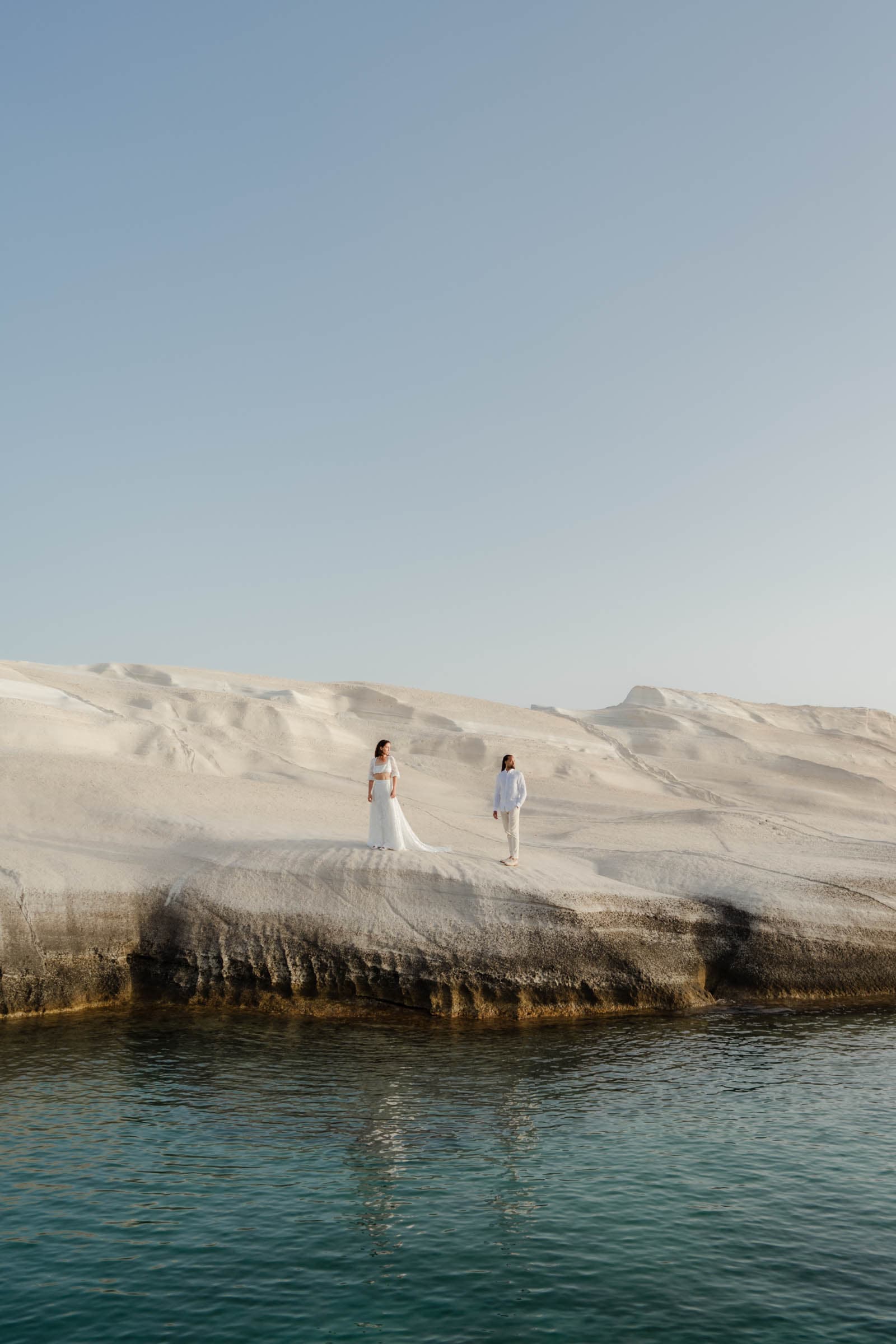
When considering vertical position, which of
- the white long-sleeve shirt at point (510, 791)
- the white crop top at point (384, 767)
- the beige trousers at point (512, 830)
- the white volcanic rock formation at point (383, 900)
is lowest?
the white volcanic rock formation at point (383, 900)

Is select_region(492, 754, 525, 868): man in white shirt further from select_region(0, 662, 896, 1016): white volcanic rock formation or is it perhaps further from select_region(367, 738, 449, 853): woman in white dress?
select_region(367, 738, 449, 853): woman in white dress

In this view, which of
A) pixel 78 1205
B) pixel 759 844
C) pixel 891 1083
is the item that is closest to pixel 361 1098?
pixel 78 1205

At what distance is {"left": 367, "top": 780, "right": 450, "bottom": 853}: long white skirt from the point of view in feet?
54.2

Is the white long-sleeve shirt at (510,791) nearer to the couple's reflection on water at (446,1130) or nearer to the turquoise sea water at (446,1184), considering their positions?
the turquoise sea water at (446,1184)

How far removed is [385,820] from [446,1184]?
25.0ft

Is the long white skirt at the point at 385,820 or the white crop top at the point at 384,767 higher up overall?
the white crop top at the point at 384,767

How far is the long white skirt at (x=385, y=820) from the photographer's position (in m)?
16.5

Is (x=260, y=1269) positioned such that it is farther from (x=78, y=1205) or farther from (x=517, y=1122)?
(x=517, y=1122)

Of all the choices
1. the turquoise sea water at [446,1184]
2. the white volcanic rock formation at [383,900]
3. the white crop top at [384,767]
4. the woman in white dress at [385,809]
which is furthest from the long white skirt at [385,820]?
the turquoise sea water at [446,1184]

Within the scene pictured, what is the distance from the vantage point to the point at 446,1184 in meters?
9.37

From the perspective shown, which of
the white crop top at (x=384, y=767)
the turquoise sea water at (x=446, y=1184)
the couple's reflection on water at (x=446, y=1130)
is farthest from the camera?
the white crop top at (x=384, y=767)

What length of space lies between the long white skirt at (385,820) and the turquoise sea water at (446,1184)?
10.6 feet

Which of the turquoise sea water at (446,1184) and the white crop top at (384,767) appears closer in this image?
the turquoise sea water at (446,1184)

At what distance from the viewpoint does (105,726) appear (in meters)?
26.4
